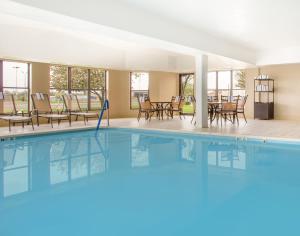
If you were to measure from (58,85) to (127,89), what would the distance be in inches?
105

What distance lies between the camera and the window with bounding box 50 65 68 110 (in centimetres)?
1045

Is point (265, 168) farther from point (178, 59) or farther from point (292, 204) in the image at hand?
point (178, 59)

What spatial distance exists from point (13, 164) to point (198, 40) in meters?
4.74

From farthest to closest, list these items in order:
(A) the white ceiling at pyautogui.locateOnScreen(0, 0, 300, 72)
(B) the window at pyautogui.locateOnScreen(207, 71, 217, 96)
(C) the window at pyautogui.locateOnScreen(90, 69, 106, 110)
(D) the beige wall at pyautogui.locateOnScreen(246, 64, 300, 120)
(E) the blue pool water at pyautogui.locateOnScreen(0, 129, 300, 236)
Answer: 1. (B) the window at pyautogui.locateOnScreen(207, 71, 217, 96)
2. (C) the window at pyautogui.locateOnScreen(90, 69, 106, 110)
3. (D) the beige wall at pyautogui.locateOnScreen(246, 64, 300, 120)
4. (A) the white ceiling at pyautogui.locateOnScreen(0, 0, 300, 72)
5. (E) the blue pool water at pyautogui.locateOnScreen(0, 129, 300, 236)

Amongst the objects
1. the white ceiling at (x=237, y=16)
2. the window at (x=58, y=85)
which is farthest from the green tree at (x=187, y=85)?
the white ceiling at (x=237, y=16)

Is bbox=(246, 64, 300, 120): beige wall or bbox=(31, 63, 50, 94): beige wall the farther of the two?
bbox=(246, 64, 300, 120): beige wall

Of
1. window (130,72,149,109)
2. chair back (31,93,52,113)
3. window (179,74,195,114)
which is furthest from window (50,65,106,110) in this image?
window (179,74,195,114)

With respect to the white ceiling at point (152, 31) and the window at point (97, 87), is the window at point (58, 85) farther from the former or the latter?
the white ceiling at point (152, 31)

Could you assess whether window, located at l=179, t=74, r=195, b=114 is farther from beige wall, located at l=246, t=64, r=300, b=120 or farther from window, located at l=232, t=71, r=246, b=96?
beige wall, located at l=246, t=64, r=300, b=120

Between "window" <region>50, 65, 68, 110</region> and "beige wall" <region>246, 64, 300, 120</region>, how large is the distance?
22.8 ft

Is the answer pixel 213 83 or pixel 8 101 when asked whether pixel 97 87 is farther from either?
pixel 213 83

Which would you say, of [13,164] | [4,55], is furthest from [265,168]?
[4,55]

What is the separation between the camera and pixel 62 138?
7.49 metres

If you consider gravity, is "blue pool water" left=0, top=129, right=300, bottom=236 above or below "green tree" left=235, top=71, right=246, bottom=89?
below
